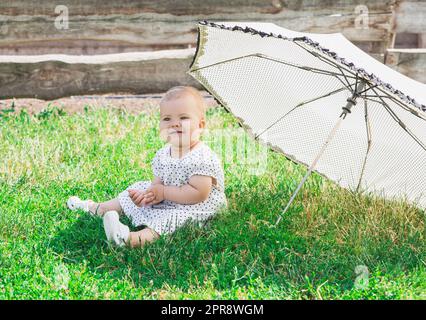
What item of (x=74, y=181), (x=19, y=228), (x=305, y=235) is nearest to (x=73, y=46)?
(x=74, y=181)

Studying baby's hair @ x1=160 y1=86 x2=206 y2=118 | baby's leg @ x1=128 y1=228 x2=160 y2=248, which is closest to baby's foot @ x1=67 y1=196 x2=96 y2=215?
baby's leg @ x1=128 y1=228 x2=160 y2=248

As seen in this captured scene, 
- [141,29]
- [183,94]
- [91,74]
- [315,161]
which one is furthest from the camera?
[141,29]

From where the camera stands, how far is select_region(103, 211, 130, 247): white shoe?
387 centimetres

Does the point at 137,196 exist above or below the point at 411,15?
below

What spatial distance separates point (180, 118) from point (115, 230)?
28.8 inches

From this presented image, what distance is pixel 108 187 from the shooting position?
4.93 metres

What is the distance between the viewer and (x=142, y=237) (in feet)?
13.0

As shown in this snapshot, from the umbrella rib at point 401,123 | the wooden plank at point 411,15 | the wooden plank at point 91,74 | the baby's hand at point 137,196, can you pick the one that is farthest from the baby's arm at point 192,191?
the wooden plank at point 411,15

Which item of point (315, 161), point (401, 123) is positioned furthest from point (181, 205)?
point (401, 123)

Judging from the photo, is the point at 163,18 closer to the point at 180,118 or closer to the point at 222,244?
the point at 180,118

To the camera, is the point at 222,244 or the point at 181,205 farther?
the point at 181,205

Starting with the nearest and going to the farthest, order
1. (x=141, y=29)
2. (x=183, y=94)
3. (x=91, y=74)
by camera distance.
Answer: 1. (x=183, y=94)
2. (x=91, y=74)
3. (x=141, y=29)

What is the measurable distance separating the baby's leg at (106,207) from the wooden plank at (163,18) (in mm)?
3087

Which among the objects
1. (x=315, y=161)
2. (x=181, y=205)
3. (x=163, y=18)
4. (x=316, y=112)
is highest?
(x=163, y=18)
